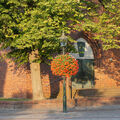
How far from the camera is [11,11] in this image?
1609 centimetres

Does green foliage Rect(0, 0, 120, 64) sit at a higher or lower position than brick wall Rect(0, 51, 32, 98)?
higher

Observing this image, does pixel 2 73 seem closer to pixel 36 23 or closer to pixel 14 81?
pixel 14 81

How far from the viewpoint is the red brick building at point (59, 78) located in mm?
22456

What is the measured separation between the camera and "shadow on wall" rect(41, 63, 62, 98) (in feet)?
74.1

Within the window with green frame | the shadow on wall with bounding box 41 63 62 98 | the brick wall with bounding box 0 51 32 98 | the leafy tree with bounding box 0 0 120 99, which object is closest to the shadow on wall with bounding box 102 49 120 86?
the window with green frame

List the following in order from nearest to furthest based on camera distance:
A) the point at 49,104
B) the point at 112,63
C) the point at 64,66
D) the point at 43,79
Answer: the point at 64,66, the point at 49,104, the point at 43,79, the point at 112,63

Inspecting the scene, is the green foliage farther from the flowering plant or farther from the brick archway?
the brick archway

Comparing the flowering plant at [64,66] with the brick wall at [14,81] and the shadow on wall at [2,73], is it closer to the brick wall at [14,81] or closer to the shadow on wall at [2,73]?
the brick wall at [14,81]

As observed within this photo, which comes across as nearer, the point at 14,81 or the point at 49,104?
the point at 49,104

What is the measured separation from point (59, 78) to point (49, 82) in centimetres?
96

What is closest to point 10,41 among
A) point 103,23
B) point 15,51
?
point 15,51

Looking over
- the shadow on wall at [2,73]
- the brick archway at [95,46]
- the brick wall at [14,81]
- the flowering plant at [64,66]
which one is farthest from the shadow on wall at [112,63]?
the flowering plant at [64,66]

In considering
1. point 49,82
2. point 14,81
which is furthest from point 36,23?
point 14,81

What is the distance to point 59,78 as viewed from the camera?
22953 millimetres
